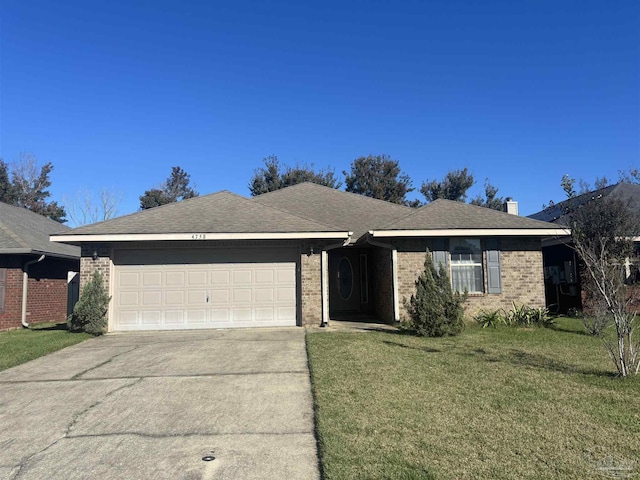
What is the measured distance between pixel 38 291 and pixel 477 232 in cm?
1426

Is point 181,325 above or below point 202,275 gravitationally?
below

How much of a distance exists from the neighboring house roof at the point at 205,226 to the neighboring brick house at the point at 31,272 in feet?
12.1

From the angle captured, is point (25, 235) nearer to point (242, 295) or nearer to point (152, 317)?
Result: point (152, 317)

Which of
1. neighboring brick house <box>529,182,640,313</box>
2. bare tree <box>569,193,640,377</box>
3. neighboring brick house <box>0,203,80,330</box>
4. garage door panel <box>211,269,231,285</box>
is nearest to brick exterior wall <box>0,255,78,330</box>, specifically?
neighboring brick house <box>0,203,80,330</box>

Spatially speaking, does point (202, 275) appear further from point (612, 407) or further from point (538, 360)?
point (612, 407)

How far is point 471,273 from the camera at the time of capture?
12.6 m

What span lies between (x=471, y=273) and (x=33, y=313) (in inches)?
554

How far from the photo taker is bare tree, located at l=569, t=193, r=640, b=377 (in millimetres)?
6227

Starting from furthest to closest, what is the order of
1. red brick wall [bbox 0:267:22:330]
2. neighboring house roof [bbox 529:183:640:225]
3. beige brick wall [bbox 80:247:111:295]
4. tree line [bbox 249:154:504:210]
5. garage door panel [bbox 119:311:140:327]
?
tree line [bbox 249:154:504:210]
neighboring house roof [bbox 529:183:640:225]
red brick wall [bbox 0:267:22:330]
garage door panel [bbox 119:311:140:327]
beige brick wall [bbox 80:247:111:295]

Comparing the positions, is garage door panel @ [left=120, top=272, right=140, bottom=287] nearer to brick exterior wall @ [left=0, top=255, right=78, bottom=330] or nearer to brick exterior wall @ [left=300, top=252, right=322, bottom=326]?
brick exterior wall @ [left=0, top=255, right=78, bottom=330]

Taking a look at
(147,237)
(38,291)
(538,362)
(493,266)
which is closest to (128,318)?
(147,237)

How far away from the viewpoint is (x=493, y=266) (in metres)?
12.5

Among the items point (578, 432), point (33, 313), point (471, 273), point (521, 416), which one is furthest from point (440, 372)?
point (33, 313)

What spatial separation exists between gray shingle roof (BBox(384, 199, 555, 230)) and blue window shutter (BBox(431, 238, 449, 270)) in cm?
57
